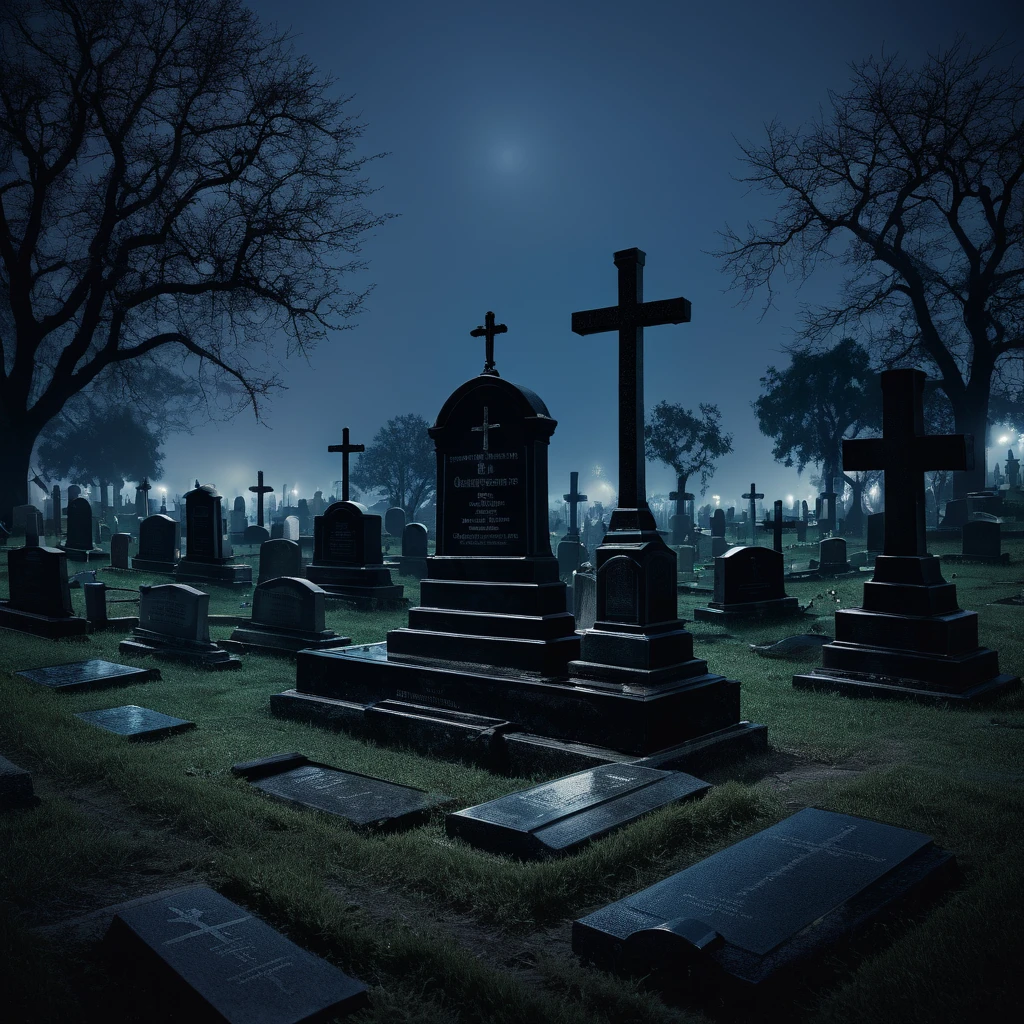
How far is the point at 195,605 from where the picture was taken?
9336mm

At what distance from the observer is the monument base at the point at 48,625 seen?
9961mm

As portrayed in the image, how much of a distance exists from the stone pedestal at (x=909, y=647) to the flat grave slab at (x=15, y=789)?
6.83 m

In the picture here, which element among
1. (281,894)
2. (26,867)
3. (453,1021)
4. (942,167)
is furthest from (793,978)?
(942,167)

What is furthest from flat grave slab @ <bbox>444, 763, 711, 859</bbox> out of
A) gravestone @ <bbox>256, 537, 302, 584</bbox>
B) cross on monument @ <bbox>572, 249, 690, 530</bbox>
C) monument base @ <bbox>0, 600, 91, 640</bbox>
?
gravestone @ <bbox>256, 537, 302, 584</bbox>

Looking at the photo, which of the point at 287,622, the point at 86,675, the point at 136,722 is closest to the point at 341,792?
the point at 136,722

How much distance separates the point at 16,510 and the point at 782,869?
22012 mm

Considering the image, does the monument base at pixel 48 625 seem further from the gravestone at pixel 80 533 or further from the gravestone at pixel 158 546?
the gravestone at pixel 80 533

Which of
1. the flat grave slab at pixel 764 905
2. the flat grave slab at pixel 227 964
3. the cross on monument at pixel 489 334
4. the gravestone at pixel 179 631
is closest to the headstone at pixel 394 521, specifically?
the gravestone at pixel 179 631

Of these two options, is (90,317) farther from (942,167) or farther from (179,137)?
(942,167)

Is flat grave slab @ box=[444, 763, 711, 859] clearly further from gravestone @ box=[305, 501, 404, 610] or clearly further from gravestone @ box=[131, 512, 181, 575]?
gravestone @ box=[131, 512, 181, 575]

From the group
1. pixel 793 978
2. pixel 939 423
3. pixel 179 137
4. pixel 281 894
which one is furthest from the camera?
pixel 939 423

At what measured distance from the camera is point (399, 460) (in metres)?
44.9

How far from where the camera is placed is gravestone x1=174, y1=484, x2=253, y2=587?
16125 millimetres

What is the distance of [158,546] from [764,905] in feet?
58.0
